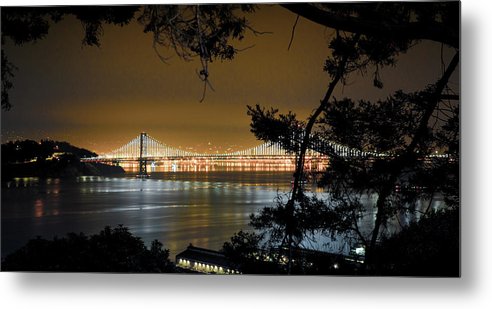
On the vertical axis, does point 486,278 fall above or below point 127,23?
below

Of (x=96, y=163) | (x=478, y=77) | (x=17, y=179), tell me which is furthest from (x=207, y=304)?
(x=478, y=77)

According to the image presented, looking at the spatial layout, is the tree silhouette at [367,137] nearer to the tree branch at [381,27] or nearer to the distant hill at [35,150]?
the tree branch at [381,27]

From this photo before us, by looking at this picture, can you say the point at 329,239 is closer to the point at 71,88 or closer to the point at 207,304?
the point at 207,304

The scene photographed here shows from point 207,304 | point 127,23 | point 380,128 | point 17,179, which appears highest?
point 127,23

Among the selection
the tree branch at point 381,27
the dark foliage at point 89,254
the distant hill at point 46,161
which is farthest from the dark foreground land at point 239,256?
the tree branch at point 381,27

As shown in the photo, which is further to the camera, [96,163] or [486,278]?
[96,163]

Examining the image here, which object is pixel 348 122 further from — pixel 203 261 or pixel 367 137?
pixel 203 261

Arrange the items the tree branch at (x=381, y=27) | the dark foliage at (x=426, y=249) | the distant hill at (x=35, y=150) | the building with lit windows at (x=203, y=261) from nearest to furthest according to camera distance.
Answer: the tree branch at (x=381, y=27) → the dark foliage at (x=426, y=249) → the building with lit windows at (x=203, y=261) → the distant hill at (x=35, y=150)
